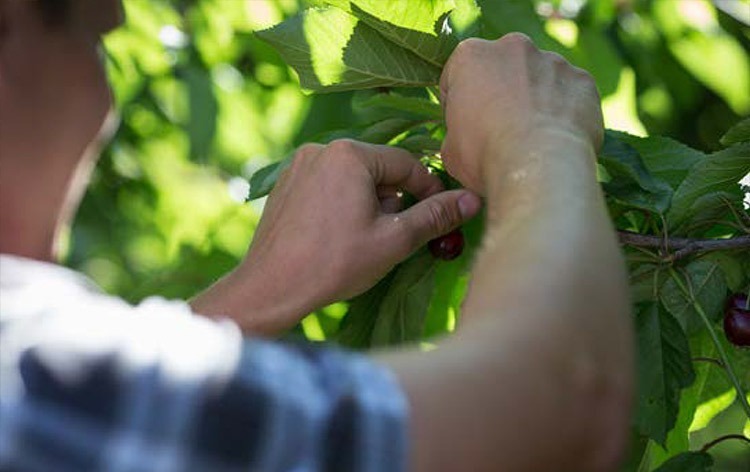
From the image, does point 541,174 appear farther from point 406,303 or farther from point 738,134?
point 406,303

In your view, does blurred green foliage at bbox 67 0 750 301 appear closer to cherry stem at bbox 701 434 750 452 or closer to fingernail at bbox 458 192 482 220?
cherry stem at bbox 701 434 750 452

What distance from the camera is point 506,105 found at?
1.29 m

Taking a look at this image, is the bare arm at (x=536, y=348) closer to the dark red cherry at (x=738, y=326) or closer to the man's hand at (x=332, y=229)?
the man's hand at (x=332, y=229)

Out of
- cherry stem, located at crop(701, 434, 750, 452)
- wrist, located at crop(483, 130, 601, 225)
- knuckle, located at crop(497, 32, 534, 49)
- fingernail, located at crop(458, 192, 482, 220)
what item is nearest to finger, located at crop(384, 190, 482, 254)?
fingernail, located at crop(458, 192, 482, 220)

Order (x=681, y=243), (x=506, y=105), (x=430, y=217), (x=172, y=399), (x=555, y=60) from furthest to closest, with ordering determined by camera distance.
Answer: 1. (x=681, y=243)
2. (x=430, y=217)
3. (x=555, y=60)
4. (x=506, y=105)
5. (x=172, y=399)

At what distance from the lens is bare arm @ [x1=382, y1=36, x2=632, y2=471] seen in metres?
0.94

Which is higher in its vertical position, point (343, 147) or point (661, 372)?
point (343, 147)

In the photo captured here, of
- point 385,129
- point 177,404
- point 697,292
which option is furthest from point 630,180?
point 177,404

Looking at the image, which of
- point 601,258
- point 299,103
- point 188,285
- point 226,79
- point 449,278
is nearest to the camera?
point 601,258

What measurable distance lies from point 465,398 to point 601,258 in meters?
0.17

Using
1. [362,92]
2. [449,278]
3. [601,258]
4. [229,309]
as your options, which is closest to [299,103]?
[362,92]

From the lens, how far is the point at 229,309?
1647 millimetres

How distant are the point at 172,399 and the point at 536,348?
0.23 m

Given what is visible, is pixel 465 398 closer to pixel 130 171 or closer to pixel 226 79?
pixel 226 79
